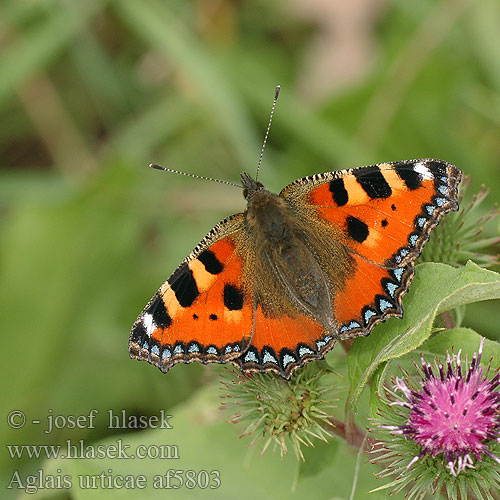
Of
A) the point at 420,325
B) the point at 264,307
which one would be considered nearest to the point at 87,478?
the point at 264,307

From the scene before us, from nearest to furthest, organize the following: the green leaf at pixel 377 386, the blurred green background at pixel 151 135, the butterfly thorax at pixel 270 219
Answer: the green leaf at pixel 377 386 → the butterfly thorax at pixel 270 219 → the blurred green background at pixel 151 135

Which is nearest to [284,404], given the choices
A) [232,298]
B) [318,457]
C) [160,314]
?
[318,457]

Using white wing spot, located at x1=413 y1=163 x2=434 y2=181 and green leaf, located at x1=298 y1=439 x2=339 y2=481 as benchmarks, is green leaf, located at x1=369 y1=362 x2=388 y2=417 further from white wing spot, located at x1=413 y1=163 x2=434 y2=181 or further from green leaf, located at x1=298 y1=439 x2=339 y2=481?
white wing spot, located at x1=413 y1=163 x2=434 y2=181

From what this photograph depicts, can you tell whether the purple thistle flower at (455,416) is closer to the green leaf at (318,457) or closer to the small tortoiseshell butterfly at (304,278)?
the small tortoiseshell butterfly at (304,278)

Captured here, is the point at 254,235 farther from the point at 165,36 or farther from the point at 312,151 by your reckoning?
the point at 165,36

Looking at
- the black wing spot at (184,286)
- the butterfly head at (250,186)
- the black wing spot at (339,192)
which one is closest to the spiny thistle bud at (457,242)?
the black wing spot at (339,192)

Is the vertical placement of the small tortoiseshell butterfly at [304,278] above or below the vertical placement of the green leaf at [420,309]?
above

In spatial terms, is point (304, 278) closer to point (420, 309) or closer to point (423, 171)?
point (420, 309)
